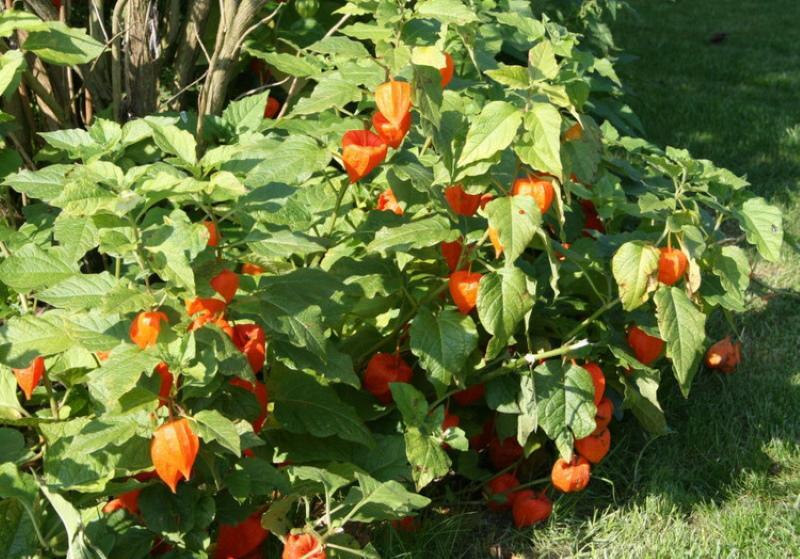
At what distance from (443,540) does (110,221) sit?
44.4 inches

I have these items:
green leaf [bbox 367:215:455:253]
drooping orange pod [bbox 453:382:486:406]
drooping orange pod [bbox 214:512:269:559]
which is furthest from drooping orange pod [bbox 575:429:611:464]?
drooping orange pod [bbox 214:512:269:559]

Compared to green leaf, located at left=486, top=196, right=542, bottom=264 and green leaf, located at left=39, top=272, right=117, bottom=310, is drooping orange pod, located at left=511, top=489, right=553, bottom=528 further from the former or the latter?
green leaf, located at left=39, top=272, right=117, bottom=310

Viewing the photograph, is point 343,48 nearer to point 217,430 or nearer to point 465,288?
point 465,288

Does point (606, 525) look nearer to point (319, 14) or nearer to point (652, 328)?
point (652, 328)

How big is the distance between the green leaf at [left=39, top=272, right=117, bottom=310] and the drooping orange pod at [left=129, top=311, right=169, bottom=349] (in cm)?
13

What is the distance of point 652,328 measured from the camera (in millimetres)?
2443

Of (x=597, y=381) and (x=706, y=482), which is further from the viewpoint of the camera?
(x=706, y=482)

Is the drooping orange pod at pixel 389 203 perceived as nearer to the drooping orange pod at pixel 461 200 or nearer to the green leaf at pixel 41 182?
the drooping orange pod at pixel 461 200

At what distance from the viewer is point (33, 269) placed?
1.83 meters

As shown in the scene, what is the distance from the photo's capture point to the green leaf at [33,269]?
5.92 ft

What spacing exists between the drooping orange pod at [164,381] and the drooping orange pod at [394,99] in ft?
1.92

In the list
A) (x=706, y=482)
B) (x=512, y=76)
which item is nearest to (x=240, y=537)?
(x=512, y=76)

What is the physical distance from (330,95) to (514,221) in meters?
0.44

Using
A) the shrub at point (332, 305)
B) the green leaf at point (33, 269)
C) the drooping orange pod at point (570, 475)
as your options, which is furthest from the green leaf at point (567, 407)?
the green leaf at point (33, 269)
